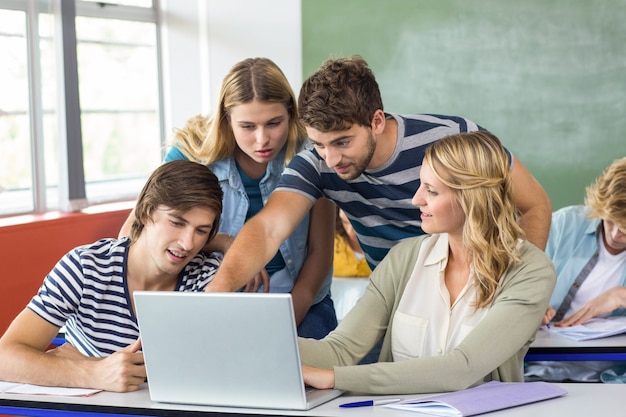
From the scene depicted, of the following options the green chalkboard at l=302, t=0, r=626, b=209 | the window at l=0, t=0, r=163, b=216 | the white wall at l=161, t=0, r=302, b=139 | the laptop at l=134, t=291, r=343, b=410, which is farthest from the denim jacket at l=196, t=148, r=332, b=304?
the white wall at l=161, t=0, r=302, b=139

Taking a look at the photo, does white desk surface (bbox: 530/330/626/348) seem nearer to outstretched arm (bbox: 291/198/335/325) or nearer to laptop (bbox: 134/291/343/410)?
outstretched arm (bbox: 291/198/335/325)

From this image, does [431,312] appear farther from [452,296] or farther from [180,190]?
[180,190]

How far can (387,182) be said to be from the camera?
2.57 meters

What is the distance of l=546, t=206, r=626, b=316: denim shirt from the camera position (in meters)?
3.12

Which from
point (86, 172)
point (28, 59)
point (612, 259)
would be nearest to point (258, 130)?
point (612, 259)

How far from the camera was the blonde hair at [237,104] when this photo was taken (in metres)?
2.65

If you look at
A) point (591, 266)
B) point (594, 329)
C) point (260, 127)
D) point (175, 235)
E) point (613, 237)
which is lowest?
point (594, 329)

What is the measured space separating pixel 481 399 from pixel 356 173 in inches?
33.3

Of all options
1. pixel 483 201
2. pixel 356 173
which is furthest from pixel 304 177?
pixel 483 201

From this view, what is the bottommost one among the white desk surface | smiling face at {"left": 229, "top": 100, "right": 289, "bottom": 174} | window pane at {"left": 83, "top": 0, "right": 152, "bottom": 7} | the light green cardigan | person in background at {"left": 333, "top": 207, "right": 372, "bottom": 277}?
person in background at {"left": 333, "top": 207, "right": 372, "bottom": 277}

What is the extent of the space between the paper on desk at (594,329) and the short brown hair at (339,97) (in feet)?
2.85

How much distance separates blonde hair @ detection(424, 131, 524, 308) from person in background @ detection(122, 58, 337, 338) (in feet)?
2.09

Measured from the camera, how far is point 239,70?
8.81 feet

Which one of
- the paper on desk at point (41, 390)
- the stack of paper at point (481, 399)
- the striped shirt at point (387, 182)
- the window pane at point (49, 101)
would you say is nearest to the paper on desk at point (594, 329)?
the striped shirt at point (387, 182)
